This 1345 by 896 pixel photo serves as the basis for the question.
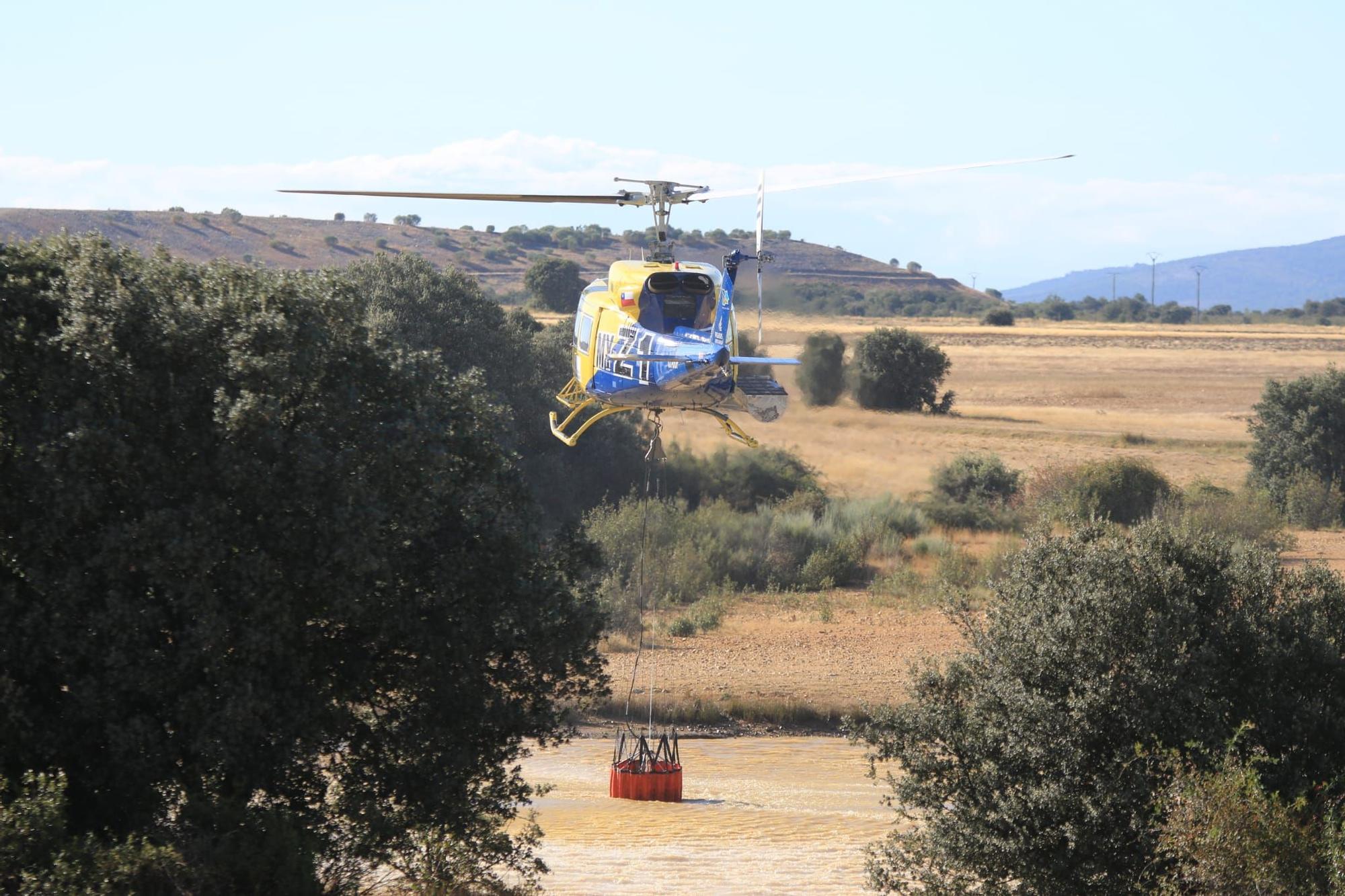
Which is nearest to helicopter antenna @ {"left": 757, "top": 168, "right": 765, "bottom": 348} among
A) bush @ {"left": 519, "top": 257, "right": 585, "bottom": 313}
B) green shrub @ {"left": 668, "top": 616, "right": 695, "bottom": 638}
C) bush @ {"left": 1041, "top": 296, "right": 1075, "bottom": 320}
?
green shrub @ {"left": 668, "top": 616, "right": 695, "bottom": 638}

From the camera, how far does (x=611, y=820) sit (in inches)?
1005

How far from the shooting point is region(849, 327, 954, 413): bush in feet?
187

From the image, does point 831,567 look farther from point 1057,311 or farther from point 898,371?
point 1057,311

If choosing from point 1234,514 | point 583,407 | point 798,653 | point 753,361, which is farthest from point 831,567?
point 753,361

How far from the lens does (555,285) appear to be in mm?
A: 86812

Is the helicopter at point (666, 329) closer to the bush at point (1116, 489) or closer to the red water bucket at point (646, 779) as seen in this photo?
the red water bucket at point (646, 779)

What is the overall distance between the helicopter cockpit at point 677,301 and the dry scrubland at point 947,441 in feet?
16.9

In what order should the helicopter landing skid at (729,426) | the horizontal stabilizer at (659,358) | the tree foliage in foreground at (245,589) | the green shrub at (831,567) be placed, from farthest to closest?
the green shrub at (831,567) < the helicopter landing skid at (729,426) < the horizontal stabilizer at (659,358) < the tree foliage in foreground at (245,589)

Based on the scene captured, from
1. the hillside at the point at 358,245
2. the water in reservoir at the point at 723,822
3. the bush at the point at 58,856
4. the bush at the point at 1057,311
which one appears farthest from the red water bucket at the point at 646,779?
the bush at the point at 1057,311

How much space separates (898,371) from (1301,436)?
50.6 feet

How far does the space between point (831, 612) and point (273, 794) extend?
2919 centimetres

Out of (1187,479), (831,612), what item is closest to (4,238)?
(831,612)

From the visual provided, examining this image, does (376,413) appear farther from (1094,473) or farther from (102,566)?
(1094,473)

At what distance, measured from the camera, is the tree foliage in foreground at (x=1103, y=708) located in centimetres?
1659
